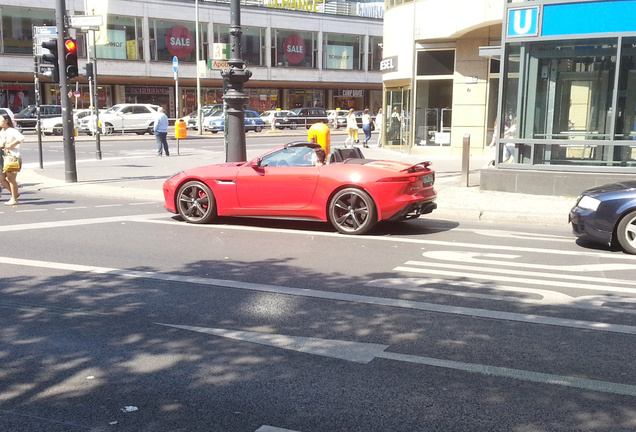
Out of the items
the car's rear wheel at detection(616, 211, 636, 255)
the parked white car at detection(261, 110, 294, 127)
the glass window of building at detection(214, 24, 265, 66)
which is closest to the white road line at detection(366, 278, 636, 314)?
the car's rear wheel at detection(616, 211, 636, 255)

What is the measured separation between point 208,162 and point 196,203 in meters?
10.8

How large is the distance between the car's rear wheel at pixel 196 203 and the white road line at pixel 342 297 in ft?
10.9

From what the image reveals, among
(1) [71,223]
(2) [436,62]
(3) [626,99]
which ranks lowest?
(1) [71,223]

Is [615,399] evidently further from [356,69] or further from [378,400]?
[356,69]

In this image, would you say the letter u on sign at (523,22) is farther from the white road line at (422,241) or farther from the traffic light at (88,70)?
the traffic light at (88,70)

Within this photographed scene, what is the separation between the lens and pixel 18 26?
4606 centimetres

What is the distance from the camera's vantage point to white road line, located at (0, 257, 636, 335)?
19.1 feet

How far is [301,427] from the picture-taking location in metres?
3.88

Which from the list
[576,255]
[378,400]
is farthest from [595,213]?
[378,400]

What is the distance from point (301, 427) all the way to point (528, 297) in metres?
3.61

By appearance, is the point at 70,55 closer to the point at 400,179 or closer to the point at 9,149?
the point at 9,149

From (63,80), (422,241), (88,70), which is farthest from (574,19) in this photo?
(88,70)

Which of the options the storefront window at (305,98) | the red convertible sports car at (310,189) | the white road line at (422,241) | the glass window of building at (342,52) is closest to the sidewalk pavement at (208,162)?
the red convertible sports car at (310,189)

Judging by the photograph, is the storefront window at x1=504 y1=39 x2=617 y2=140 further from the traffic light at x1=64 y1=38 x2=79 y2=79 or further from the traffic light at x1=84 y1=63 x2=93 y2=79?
the traffic light at x1=84 y1=63 x2=93 y2=79
